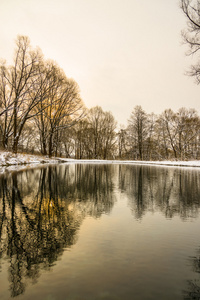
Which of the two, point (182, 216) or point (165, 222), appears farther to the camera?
point (182, 216)

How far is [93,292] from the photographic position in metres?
1.90

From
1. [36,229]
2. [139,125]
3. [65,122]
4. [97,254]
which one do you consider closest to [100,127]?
[139,125]

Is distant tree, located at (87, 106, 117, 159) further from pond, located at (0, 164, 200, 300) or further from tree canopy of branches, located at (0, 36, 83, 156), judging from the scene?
pond, located at (0, 164, 200, 300)

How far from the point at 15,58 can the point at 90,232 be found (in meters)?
28.2

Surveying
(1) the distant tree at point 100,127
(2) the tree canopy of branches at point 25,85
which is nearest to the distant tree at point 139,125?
(1) the distant tree at point 100,127

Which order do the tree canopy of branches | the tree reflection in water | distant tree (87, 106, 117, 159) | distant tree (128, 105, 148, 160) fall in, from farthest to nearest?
1. distant tree (87, 106, 117, 159)
2. distant tree (128, 105, 148, 160)
3. the tree canopy of branches
4. the tree reflection in water

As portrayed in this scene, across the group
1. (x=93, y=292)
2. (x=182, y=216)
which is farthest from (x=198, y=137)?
(x=93, y=292)

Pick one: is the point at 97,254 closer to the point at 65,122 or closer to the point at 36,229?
the point at 36,229

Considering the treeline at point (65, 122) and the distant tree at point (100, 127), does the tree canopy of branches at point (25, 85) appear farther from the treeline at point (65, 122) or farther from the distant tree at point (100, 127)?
the distant tree at point (100, 127)

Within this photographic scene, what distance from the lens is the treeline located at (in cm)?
2605

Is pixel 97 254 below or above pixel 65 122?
below

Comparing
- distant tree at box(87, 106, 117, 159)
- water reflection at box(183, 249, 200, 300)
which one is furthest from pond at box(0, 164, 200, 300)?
distant tree at box(87, 106, 117, 159)

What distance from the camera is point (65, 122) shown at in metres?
41.2

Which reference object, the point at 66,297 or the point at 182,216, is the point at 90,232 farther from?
the point at 182,216
